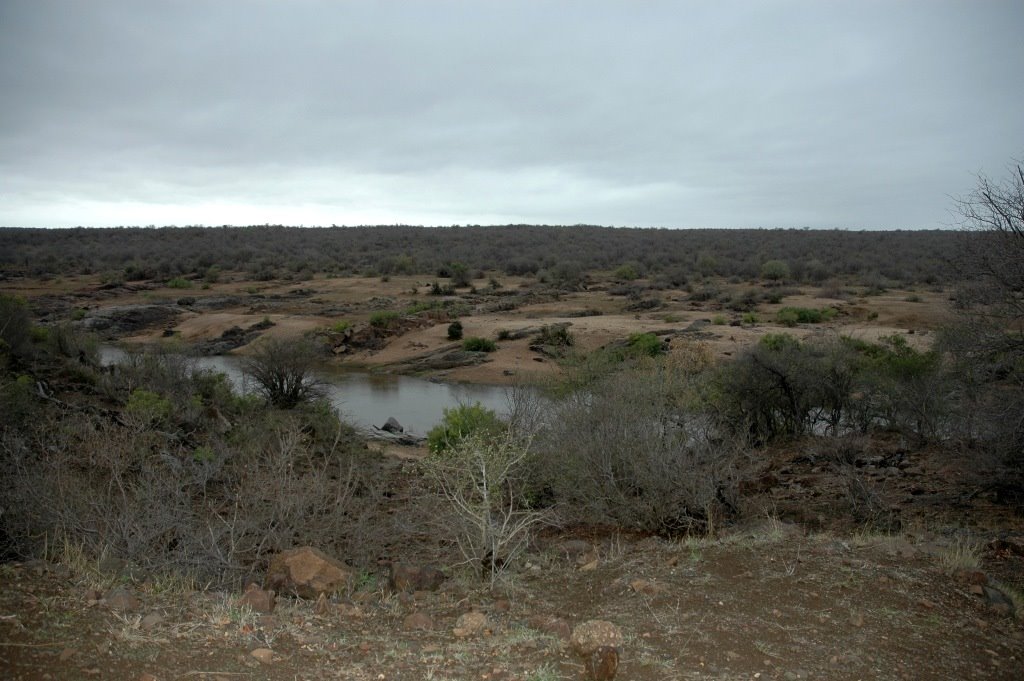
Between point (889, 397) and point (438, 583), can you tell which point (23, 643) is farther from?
point (889, 397)

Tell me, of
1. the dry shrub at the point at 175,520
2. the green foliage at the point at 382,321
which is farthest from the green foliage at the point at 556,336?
the dry shrub at the point at 175,520

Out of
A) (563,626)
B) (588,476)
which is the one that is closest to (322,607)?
(563,626)

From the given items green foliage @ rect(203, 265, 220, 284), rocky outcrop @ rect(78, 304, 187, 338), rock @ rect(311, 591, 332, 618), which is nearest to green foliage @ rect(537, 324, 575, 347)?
rocky outcrop @ rect(78, 304, 187, 338)

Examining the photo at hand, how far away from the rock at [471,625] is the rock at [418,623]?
0.17 meters

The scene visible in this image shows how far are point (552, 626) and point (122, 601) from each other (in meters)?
2.64

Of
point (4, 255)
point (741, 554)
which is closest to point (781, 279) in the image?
point (741, 554)

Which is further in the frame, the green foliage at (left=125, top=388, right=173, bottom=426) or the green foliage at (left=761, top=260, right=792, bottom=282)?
the green foliage at (left=761, top=260, right=792, bottom=282)

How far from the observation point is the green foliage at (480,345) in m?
29.2

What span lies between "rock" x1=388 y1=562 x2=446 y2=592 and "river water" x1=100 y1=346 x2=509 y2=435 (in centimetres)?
1234

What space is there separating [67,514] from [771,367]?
11051 millimetres

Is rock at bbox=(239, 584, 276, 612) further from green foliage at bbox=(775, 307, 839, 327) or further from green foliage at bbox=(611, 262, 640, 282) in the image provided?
green foliage at bbox=(611, 262, 640, 282)

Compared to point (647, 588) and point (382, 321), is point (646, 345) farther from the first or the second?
point (647, 588)

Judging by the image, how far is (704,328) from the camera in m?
29.0

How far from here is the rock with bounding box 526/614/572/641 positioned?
4680mm
